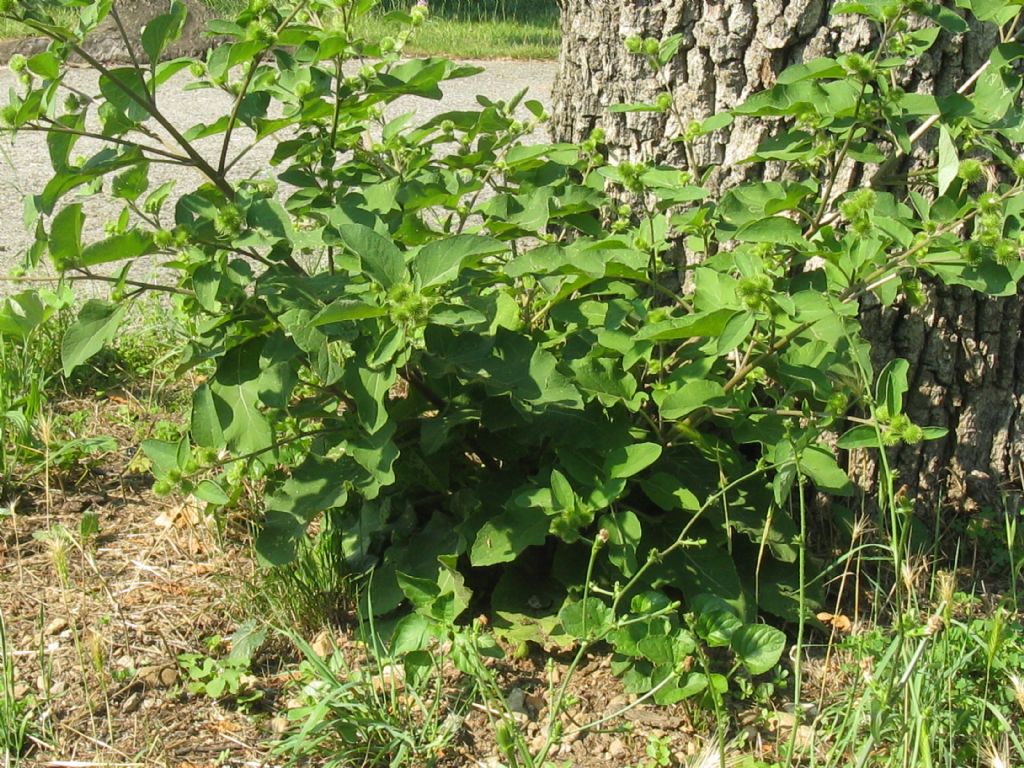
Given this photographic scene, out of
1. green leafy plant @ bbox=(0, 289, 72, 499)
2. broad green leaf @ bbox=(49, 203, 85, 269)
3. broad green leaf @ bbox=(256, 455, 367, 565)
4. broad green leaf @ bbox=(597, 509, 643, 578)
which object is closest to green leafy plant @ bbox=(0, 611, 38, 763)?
broad green leaf @ bbox=(256, 455, 367, 565)

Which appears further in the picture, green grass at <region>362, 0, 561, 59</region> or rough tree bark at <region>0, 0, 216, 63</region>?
green grass at <region>362, 0, 561, 59</region>

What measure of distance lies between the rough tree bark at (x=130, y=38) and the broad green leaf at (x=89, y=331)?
294 inches

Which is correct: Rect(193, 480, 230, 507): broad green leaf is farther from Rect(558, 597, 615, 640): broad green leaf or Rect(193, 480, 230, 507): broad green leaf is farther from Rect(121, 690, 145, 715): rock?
Rect(558, 597, 615, 640): broad green leaf

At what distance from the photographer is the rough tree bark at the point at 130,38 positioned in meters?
9.51

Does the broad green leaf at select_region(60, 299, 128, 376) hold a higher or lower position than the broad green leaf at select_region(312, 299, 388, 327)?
lower

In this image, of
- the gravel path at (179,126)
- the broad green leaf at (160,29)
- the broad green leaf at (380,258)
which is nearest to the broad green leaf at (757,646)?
the broad green leaf at (380,258)

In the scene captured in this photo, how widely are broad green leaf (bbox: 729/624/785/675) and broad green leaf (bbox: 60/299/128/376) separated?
4.58ft

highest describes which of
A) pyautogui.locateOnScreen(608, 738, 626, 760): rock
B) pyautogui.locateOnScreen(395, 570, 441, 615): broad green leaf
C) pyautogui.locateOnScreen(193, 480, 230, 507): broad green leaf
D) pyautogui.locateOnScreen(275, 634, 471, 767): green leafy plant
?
pyautogui.locateOnScreen(193, 480, 230, 507): broad green leaf

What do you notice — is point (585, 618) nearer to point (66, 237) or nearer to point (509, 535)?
point (509, 535)

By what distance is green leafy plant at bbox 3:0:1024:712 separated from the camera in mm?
2193

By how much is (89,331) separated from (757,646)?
1.48 m

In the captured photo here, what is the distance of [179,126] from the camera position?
311 inches

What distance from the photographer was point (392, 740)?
234 cm

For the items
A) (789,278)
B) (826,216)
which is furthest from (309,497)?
(826,216)
